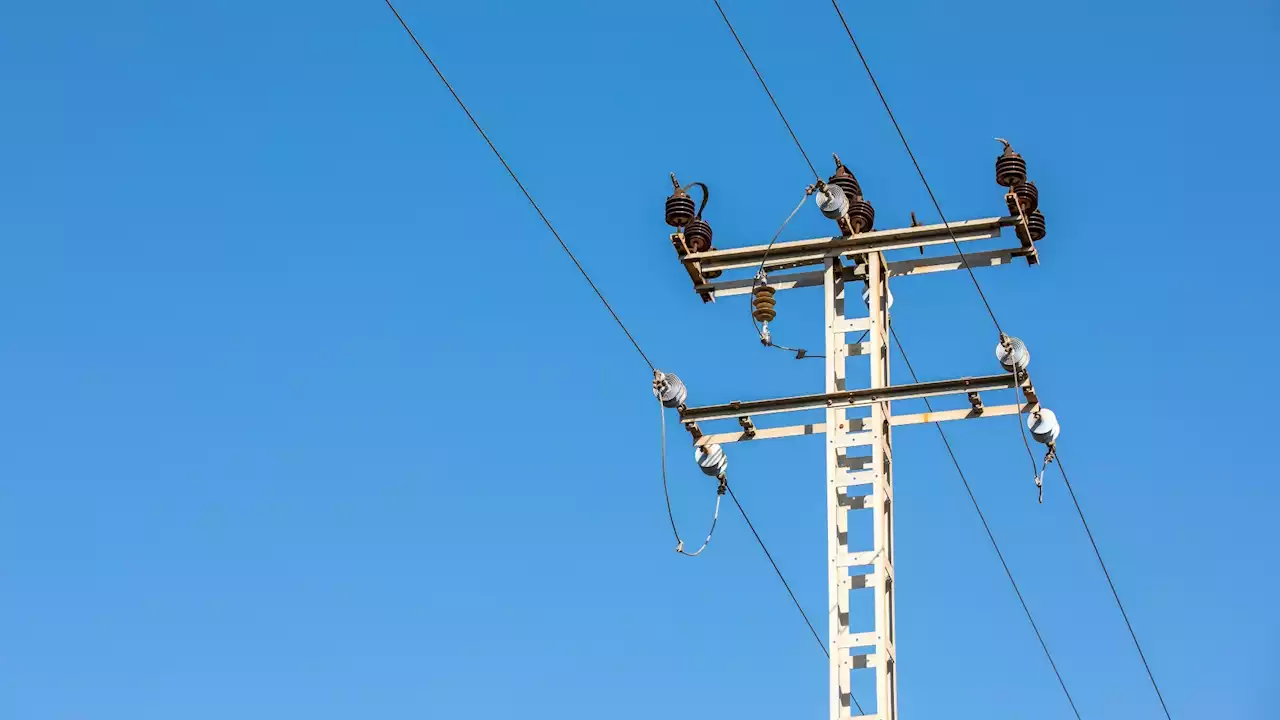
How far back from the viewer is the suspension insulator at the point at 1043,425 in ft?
60.0

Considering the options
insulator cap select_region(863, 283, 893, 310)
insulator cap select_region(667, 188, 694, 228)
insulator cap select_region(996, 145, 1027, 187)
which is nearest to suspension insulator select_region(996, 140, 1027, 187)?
insulator cap select_region(996, 145, 1027, 187)

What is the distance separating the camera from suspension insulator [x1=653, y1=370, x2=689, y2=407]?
1861 cm

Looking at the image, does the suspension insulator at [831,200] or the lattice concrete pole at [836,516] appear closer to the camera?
the lattice concrete pole at [836,516]

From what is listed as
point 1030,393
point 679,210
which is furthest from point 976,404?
point 679,210

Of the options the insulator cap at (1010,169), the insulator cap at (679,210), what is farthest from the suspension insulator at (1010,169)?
the insulator cap at (679,210)

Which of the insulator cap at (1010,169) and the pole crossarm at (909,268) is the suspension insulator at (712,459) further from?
the insulator cap at (1010,169)

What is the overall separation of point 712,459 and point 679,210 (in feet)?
7.07

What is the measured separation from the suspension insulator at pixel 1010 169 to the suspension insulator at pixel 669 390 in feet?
10.4

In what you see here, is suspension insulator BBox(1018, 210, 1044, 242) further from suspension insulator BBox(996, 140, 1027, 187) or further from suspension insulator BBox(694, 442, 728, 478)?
suspension insulator BBox(694, 442, 728, 478)

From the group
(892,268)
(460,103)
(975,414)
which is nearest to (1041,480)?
(975,414)

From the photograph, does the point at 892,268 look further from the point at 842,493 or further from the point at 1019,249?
the point at 842,493

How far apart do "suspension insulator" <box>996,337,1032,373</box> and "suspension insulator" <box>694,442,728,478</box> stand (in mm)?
2448

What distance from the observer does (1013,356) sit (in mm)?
18016

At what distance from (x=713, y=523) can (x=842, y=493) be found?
139cm
